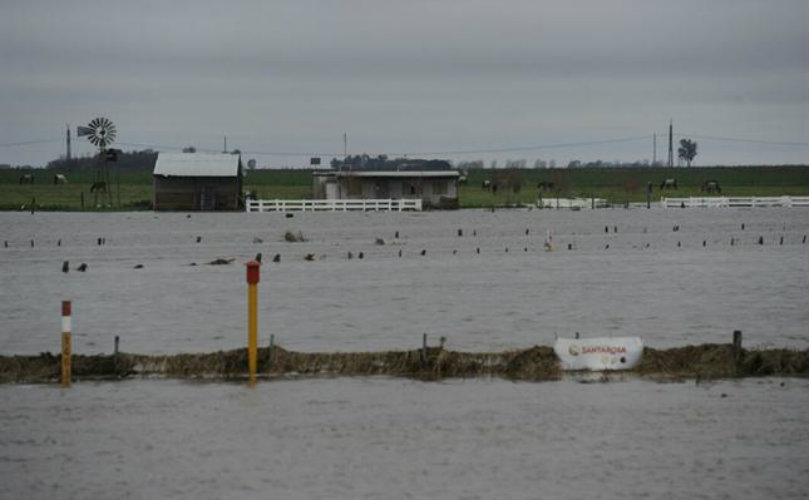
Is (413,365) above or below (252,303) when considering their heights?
below

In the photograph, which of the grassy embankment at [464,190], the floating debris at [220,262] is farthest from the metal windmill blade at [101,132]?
the floating debris at [220,262]

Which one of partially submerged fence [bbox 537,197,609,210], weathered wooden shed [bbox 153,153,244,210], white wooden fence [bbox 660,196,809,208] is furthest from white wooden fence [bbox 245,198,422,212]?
white wooden fence [bbox 660,196,809,208]

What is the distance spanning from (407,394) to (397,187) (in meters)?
104

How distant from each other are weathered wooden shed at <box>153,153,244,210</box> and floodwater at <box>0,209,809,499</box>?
49896 millimetres

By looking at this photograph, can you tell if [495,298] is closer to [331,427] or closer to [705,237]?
[331,427]

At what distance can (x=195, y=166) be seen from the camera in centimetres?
11425

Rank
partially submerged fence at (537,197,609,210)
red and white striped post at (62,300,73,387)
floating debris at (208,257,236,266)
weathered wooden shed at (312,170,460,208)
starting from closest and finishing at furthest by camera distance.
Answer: red and white striped post at (62,300,73,387)
floating debris at (208,257,236,266)
weathered wooden shed at (312,170,460,208)
partially submerged fence at (537,197,609,210)

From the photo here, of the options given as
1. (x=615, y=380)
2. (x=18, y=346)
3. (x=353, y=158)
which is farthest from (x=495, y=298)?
(x=353, y=158)

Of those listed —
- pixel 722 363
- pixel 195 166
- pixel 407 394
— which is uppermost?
pixel 195 166

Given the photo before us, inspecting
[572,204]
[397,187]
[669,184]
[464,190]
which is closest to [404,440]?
[397,187]

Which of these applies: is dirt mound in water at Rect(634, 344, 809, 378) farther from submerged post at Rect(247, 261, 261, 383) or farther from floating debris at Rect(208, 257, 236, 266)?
floating debris at Rect(208, 257, 236, 266)

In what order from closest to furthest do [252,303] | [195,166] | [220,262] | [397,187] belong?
[252,303]
[220,262]
[195,166]
[397,187]

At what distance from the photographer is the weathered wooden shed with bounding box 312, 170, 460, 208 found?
125 meters

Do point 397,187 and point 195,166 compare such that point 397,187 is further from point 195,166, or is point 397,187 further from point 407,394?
point 407,394
